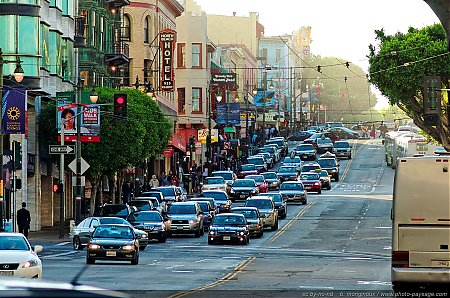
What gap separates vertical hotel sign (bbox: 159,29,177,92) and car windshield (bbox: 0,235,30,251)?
6626 centimetres

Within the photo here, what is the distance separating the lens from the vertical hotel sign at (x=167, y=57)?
307ft

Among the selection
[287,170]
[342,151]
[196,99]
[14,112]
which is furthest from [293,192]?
[342,151]

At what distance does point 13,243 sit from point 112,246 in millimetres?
9352

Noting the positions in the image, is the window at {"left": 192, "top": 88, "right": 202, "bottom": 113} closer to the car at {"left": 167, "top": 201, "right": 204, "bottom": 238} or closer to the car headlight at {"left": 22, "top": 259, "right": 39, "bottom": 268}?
the car at {"left": 167, "top": 201, "right": 204, "bottom": 238}

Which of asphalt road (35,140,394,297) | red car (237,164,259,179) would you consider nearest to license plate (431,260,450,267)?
asphalt road (35,140,394,297)

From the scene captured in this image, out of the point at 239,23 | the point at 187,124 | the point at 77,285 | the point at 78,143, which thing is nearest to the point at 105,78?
the point at 78,143

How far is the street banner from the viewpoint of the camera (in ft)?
189

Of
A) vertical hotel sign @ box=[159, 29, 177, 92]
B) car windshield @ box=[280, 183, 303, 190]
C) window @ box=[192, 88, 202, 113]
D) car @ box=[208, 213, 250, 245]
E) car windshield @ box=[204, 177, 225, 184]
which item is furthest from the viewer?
window @ box=[192, 88, 202, 113]

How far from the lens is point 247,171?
92812mm

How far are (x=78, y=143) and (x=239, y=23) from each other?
139m

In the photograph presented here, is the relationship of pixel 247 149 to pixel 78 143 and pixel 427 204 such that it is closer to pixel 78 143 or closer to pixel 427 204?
pixel 78 143

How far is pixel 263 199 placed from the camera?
191 feet

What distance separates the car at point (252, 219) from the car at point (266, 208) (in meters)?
3.45

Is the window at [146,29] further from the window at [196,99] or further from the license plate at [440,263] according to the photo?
the license plate at [440,263]
